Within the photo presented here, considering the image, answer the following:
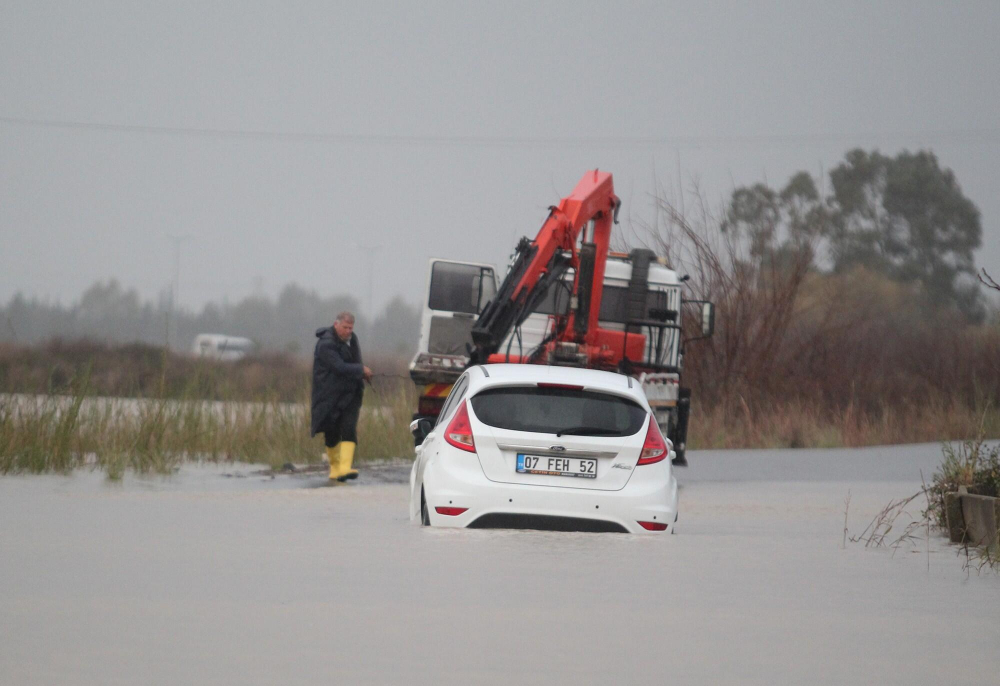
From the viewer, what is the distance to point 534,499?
9070 millimetres

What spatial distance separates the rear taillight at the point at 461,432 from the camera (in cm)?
928

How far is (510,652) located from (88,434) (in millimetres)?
11187

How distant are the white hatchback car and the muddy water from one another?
17cm

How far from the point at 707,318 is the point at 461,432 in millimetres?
10226

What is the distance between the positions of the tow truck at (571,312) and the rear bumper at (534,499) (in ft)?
22.6

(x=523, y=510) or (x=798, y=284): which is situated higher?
(x=798, y=284)

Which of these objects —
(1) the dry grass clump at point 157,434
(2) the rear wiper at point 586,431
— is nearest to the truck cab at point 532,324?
(1) the dry grass clump at point 157,434

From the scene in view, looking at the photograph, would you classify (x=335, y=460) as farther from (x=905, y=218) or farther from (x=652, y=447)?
(x=905, y=218)

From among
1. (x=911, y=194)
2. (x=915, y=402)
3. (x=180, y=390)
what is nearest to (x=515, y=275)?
(x=180, y=390)

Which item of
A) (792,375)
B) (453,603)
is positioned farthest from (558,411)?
(792,375)

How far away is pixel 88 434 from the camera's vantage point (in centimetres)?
1585

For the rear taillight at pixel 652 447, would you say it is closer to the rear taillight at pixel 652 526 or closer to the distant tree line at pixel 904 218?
the rear taillight at pixel 652 526

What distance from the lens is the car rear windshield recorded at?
30.8ft

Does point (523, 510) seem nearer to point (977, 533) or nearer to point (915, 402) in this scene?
point (977, 533)
